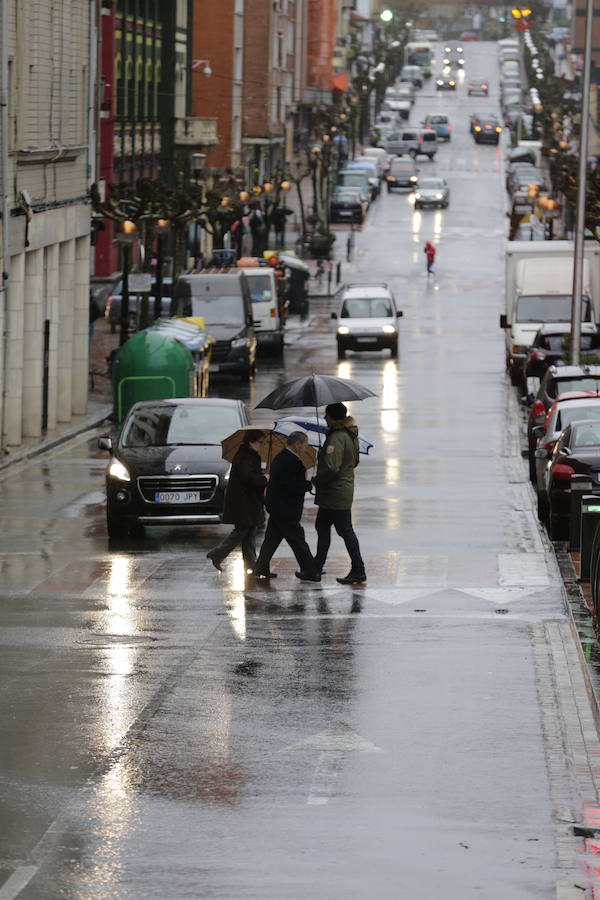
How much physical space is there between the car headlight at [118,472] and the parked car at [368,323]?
95.5 feet

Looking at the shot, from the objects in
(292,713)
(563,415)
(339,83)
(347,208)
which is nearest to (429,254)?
(347,208)

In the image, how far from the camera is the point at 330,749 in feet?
40.8

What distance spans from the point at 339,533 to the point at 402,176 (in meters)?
97.3

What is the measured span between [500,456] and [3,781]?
68.7 feet

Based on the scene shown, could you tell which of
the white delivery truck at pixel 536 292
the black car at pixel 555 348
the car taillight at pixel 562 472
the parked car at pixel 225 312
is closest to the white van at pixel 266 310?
the parked car at pixel 225 312

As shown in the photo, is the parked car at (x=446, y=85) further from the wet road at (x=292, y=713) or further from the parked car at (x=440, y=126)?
the wet road at (x=292, y=713)

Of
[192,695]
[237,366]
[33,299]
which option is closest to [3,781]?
[192,695]

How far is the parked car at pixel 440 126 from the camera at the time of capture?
142875 mm

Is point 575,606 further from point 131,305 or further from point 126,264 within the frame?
point 131,305

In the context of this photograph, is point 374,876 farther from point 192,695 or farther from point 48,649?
point 48,649

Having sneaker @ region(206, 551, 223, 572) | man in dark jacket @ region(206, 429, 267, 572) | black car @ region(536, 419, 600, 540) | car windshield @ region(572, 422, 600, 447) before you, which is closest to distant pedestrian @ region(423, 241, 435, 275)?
car windshield @ region(572, 422, 600, 447)

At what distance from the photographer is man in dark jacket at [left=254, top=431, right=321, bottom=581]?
19047 millimetres

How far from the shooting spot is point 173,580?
19.7 meters

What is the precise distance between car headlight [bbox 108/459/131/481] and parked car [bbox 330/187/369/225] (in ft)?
250
